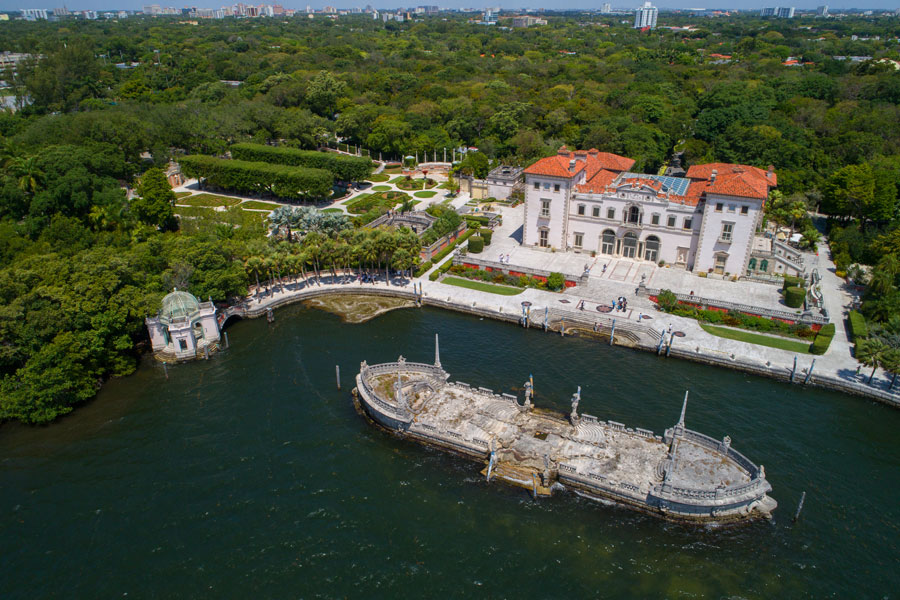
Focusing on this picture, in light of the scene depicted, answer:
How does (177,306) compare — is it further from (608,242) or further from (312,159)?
(312,159)

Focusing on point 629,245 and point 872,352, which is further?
point 629,245

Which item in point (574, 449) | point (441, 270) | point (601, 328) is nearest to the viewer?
point (574, 449)

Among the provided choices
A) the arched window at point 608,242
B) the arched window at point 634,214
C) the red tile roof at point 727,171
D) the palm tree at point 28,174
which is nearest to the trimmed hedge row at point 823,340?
the red tile roof at point 727,171

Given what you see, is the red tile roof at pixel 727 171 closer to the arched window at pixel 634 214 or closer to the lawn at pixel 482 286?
the arched window at pixel 634 214

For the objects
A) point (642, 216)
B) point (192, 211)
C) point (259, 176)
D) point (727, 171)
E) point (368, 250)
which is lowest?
point (192, 211)

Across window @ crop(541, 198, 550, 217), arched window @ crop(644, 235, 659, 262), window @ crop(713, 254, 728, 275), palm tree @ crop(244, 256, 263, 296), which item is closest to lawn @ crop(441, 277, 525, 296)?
window @ crop(541, 198, 550, 217)

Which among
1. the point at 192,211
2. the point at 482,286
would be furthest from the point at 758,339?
the point at 192,211
